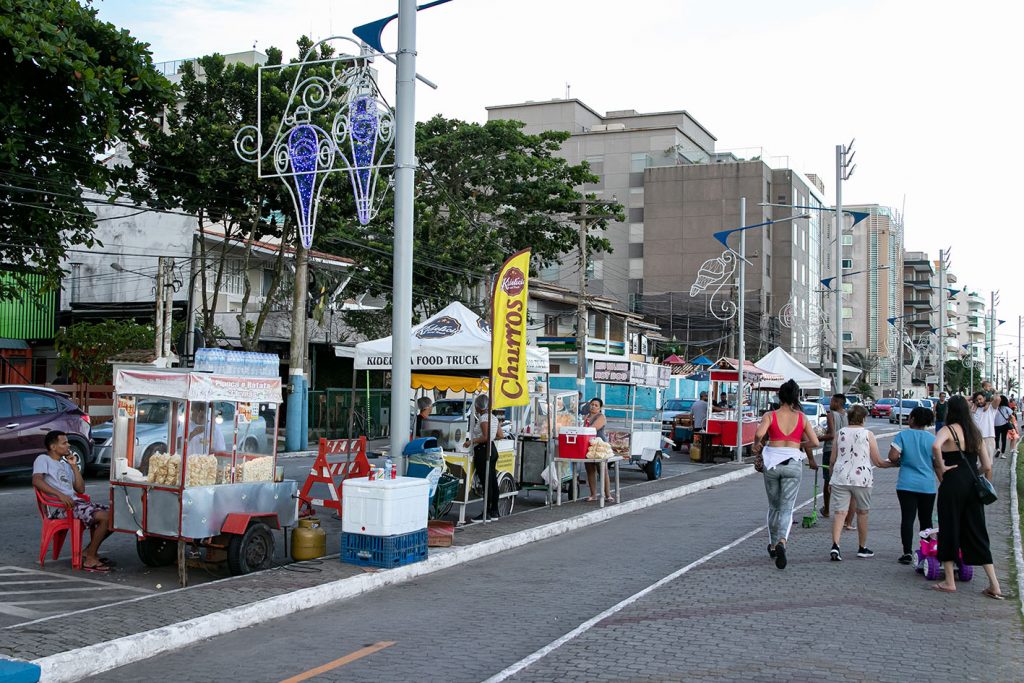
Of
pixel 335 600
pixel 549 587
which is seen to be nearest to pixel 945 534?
pixel 549 587

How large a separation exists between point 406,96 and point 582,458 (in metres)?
6.28

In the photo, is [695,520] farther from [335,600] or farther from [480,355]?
[335,600]

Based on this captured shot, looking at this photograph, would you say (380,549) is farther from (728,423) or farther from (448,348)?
(728,423)

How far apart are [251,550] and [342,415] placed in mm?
24441

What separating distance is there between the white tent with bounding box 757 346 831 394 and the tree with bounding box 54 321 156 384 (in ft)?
70.0

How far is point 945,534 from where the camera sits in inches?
359

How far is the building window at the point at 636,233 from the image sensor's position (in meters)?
74.8

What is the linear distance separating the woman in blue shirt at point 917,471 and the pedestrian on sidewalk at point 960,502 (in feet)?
2.81

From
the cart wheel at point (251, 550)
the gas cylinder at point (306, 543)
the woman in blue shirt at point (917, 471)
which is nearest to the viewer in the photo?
the cart wheel at point (251, 550)

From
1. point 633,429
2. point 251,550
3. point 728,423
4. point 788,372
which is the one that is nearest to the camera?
point 251,550

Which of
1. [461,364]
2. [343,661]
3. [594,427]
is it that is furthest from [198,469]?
[594,427]

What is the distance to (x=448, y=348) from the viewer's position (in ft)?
46.5

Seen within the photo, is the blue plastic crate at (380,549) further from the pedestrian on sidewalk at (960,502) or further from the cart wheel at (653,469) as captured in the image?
the cart wheel at (653,469)

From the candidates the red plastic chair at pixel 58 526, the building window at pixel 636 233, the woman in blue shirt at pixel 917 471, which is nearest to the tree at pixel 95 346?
the red plastic chair at pixel 58 526
